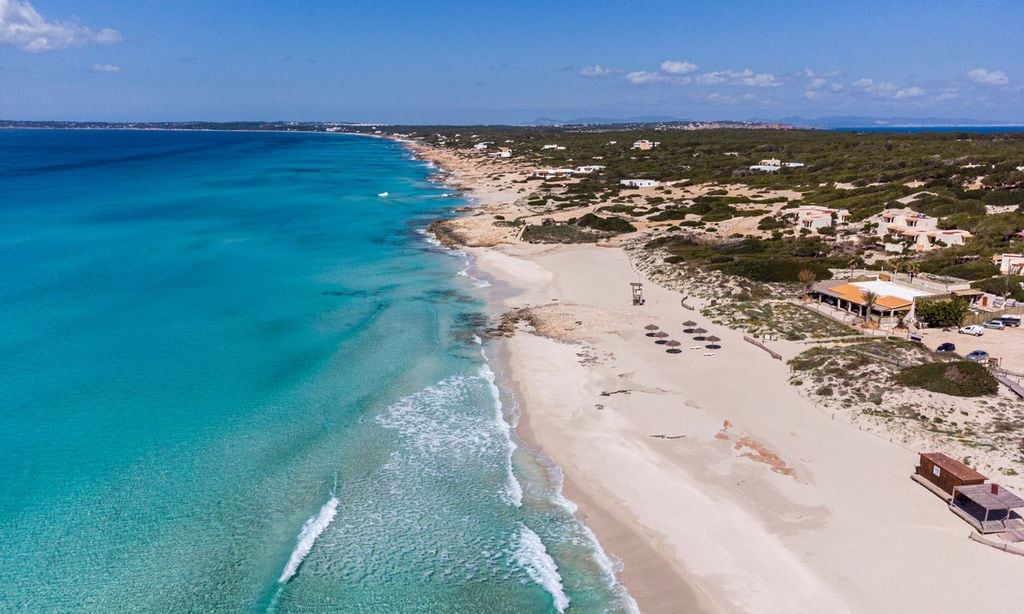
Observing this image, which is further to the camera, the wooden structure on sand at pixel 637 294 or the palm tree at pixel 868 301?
the wooden structure on sand at pixel 637 294

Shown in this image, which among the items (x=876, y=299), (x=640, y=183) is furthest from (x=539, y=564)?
(x=640, y=183)

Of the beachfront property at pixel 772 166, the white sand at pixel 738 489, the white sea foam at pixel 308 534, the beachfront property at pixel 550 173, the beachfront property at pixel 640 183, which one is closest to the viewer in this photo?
the white sand at pixel 738 489

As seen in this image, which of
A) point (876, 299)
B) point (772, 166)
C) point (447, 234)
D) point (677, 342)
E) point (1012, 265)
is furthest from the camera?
point (772, 166)

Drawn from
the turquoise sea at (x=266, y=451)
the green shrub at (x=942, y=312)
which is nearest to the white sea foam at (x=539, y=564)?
the turquoise sea at (x=266, y=451)

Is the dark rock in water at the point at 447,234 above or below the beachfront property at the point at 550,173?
below

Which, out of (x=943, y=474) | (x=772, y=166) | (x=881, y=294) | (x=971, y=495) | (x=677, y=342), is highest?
(x=772, y=166)

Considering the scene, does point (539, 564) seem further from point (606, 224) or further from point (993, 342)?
point (606, 224)

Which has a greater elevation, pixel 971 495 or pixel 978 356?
pixel 978 356

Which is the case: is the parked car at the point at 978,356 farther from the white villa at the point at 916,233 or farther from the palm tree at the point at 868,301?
the white villa at the point at 916,233
